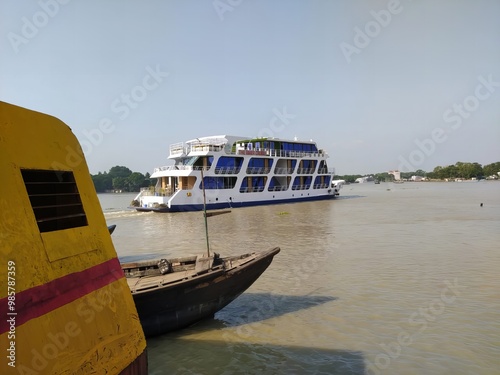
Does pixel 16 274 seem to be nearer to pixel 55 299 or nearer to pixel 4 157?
pixel 55 299

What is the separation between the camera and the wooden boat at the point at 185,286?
632 cm

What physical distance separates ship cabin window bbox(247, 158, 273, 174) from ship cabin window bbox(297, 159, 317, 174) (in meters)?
5.38

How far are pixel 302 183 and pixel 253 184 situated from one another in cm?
842

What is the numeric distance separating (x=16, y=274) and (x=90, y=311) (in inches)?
31.5

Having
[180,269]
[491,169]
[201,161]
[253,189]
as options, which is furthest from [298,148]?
[491,169]

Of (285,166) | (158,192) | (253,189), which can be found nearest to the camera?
(158,192)

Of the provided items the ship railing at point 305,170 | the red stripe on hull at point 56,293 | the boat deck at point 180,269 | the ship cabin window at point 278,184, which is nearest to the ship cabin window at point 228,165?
the ship cabin window at point 278,184

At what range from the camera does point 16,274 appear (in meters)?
2.46

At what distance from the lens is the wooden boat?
20.7 ft

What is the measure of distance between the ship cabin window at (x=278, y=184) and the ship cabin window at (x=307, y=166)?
2.44 meters

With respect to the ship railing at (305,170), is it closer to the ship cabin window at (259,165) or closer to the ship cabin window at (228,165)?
the ship cabin window at (259,165)

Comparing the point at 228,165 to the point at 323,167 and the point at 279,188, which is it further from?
the point at 323,167

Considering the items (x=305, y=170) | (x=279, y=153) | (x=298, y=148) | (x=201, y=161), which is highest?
(x=298, y=148)

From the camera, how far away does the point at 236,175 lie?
35312 mm
